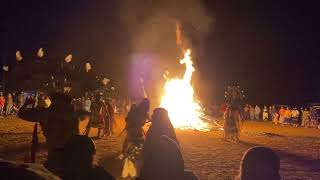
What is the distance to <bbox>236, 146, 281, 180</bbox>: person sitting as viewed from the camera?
12.6 feet

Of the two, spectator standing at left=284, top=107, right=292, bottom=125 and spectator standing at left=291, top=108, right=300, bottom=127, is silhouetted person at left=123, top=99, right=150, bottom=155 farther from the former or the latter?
spectator standing at left=284, top=107, right=292, bottom=125

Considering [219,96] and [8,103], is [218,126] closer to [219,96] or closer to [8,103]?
[8,103]

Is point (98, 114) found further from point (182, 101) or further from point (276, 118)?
point (276, 118)

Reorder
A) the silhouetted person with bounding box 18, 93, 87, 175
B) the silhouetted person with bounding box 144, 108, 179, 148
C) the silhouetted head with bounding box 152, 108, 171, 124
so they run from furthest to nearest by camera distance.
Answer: the silhouetted head with bounding box 152, 108, 171, 124
the silhouetted person with bounding box 144, 108, 179, 148
the silhouetted person with bounding box 18, 93, 87, 175

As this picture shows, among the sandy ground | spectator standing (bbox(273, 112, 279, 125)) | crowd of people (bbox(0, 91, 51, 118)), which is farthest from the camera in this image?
spectator standing (bbox(273, 112, 279, 125))

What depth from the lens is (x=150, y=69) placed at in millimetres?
54938

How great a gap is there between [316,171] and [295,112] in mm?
25674

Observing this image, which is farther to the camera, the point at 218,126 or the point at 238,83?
the point at 238,83

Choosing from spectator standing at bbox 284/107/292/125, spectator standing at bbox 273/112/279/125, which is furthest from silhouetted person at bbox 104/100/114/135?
spectator standing at bbox 273/112/279/125

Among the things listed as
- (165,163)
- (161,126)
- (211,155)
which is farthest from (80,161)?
(211,155)

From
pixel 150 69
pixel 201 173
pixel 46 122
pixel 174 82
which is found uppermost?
pixel 150 69

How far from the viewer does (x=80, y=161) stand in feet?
12.7

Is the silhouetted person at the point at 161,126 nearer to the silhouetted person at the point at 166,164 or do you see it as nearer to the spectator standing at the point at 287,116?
the silhouetted person at the point at 166,164

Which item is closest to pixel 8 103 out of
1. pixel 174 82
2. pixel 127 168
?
pixel 174 82
